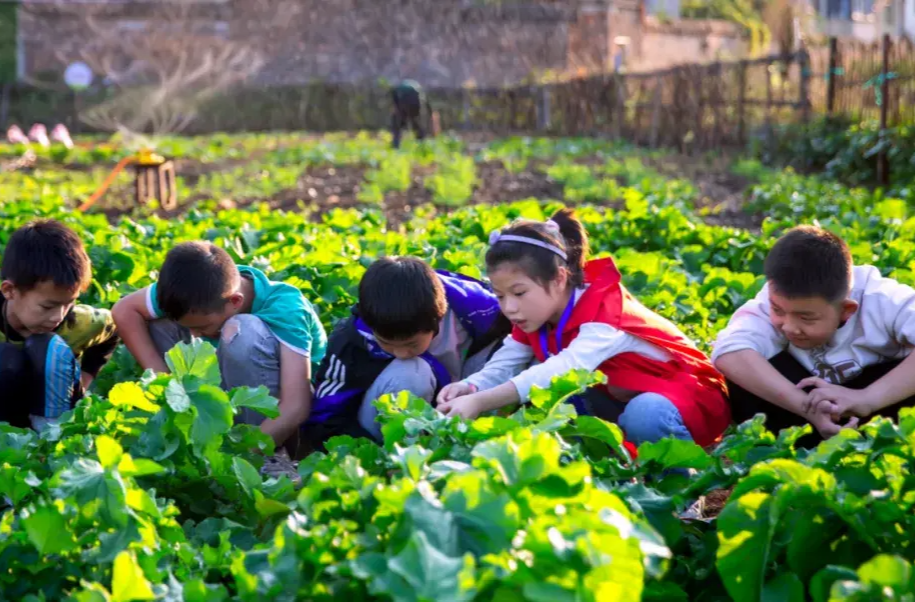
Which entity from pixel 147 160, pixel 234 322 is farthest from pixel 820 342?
pixel 147 160

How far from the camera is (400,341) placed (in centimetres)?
362

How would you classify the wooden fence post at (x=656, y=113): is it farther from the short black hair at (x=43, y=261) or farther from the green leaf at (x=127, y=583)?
the green leaf at (x=127, y=583)

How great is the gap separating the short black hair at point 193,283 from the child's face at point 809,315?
5.44 ft

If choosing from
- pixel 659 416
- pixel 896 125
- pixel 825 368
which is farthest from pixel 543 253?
pixel 896 125

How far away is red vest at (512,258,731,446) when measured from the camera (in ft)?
11.2

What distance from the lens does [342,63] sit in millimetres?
35500

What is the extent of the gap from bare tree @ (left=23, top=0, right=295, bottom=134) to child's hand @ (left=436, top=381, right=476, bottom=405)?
95.2 feet

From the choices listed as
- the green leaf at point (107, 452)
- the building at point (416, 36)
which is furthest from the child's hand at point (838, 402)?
the building at point (416, 36)

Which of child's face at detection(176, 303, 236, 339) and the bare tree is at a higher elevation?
the bare tree

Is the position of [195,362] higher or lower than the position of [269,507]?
higher

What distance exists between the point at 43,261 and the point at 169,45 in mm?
31153

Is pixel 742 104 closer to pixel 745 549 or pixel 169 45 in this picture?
pixel 745 549

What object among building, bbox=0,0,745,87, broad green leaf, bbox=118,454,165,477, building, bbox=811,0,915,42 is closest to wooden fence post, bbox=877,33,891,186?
broad green leaf, bbox=118,454,165,477

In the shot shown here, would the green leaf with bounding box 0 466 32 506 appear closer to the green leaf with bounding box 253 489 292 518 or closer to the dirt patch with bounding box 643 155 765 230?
the green leaf with bounding box 253 489 292 518
